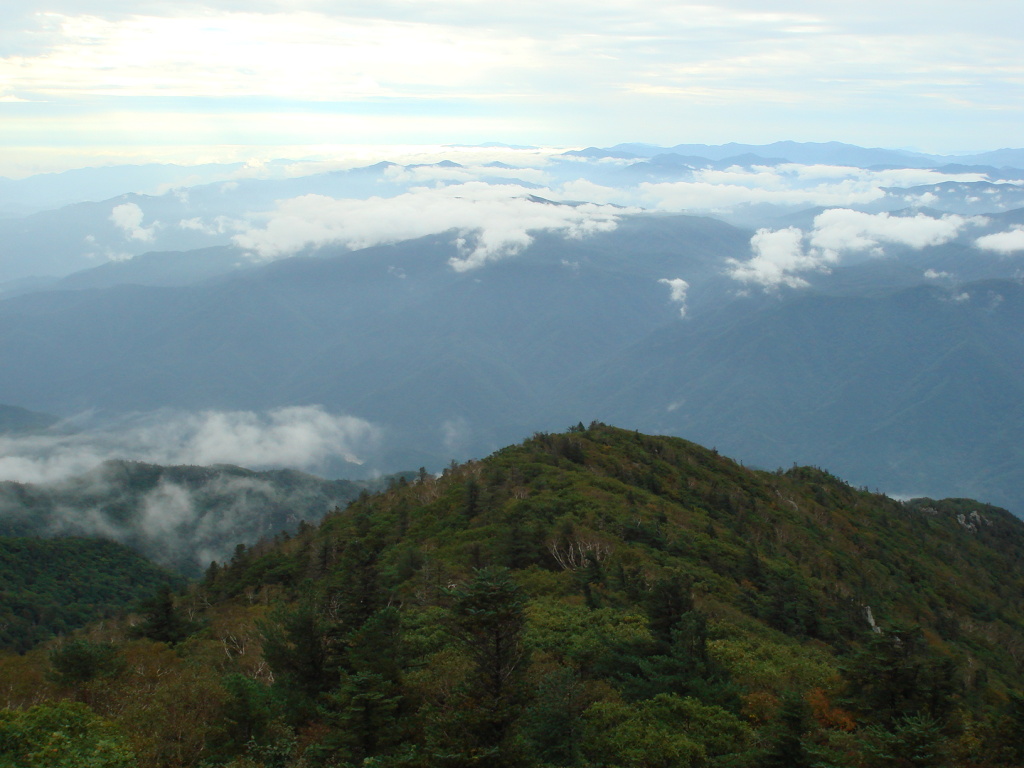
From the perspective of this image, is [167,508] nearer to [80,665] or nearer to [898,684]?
[80,665]

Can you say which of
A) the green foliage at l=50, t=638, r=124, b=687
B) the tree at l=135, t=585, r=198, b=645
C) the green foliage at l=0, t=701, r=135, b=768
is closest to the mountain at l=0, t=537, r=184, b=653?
the tree at l=135, t=585, r=198, b=645

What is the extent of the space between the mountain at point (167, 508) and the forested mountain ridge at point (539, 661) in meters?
111

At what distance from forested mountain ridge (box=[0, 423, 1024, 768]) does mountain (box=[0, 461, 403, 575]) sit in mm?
111385

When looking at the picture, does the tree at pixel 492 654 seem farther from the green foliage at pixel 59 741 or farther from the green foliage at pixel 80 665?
the green foliage at pixel 80 665

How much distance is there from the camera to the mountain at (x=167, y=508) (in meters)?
155

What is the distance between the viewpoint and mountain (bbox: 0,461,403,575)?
6093 inches

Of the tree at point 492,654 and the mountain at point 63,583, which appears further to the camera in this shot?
the mountain at point 63,583

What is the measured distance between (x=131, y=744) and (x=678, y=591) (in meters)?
18.8

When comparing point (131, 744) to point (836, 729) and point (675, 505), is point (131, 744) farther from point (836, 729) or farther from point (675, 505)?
point (675, 505)

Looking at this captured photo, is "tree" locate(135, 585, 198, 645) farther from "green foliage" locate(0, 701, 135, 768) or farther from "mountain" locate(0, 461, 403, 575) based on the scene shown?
"mountain" locate(0, 461, 403, 575)

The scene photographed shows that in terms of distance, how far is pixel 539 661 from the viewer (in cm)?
2623

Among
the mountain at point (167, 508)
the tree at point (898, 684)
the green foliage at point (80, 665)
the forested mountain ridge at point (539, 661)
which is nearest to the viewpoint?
the forested mountain ridge at point (539, 661)

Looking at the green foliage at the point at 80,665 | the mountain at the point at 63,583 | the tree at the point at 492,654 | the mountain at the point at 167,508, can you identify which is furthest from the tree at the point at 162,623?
the mountain at the point at 167,508

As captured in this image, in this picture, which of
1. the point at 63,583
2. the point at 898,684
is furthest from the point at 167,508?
the point at 898,684
